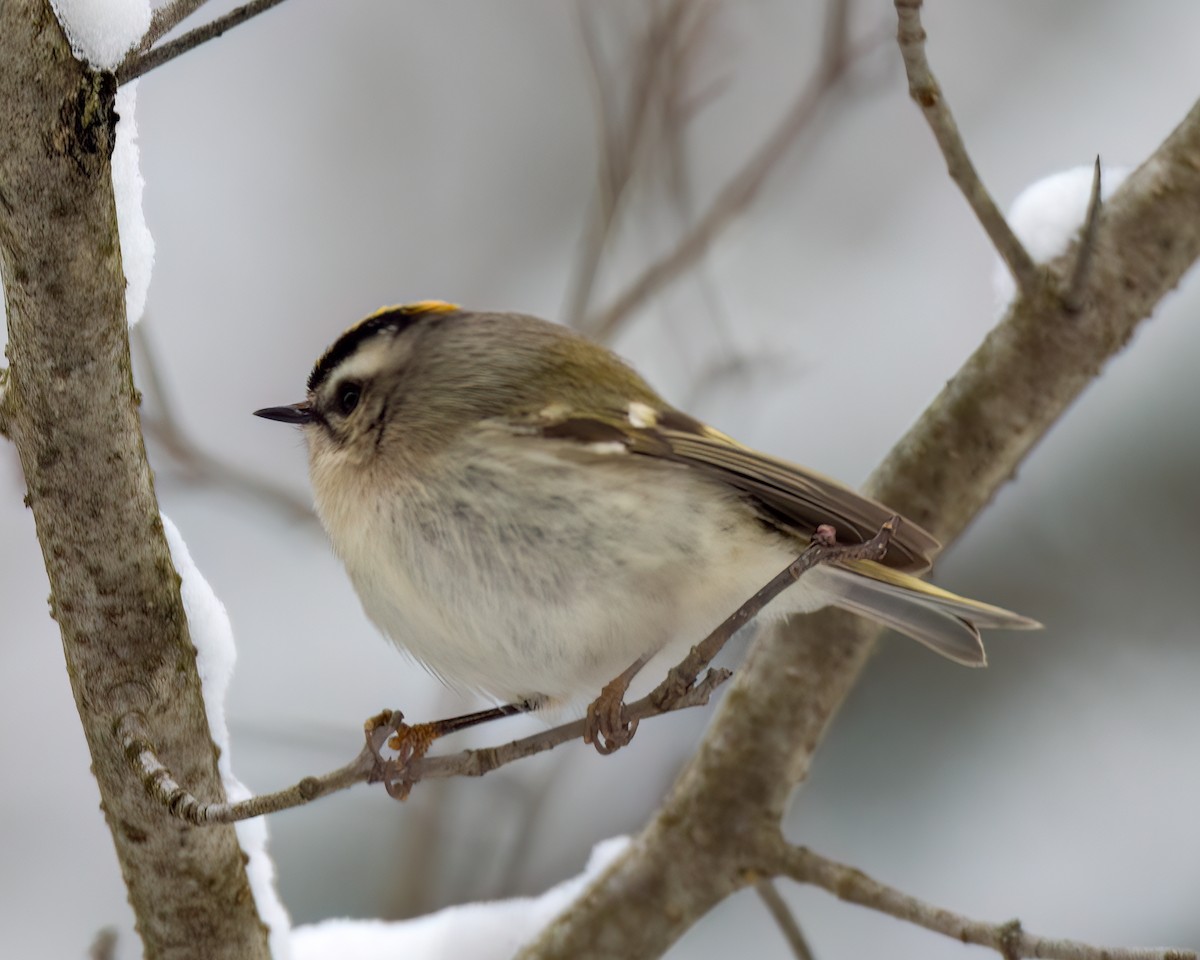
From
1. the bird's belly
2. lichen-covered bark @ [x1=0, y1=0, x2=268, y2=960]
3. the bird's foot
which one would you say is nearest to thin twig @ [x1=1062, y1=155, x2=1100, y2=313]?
the bird's belly

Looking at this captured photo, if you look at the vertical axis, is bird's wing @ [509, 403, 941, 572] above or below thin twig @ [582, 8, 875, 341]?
below

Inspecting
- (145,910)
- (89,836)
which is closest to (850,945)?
(89,836)

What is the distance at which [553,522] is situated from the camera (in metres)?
1.54

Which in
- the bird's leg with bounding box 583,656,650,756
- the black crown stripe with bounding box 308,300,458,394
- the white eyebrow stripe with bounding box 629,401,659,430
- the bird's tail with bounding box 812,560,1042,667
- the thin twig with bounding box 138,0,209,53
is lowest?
the bird's leg with bounding box 583,656,650,756

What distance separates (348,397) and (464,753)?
2.17 feet

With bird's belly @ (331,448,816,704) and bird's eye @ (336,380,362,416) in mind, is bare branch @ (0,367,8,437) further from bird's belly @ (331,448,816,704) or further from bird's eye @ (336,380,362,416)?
bird's eye @ (336,380,362,416)

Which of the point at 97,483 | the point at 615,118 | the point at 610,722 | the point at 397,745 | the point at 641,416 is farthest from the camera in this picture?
the point at 615,118

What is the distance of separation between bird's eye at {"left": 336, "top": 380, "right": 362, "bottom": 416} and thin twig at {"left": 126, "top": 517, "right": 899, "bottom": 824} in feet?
1.77

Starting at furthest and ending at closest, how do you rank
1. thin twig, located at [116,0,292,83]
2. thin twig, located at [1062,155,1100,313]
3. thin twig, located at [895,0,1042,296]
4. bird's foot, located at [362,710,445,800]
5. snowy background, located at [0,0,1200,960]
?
1. snowy background, located at [0,0,1200,960]
2. thin twig, located at [1062,155,1100,313]
3. thin twig, located at [895,0,1042,296]
4. bird's foot, located at [362,710,445,800]
5. thin twig, located at [116,0,292,83]

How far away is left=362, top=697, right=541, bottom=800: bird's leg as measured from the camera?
1327 millimetres

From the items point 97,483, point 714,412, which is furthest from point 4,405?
point 714,412

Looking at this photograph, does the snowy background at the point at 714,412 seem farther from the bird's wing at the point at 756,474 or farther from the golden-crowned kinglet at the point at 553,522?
the bird's wing at the point at 756,474

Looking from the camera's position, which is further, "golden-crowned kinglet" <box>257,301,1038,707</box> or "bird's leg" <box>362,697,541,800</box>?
"golden-crowned kinglet" <box>257,301,1038,707</box>

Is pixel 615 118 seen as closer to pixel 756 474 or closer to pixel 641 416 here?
pixel 641 416
